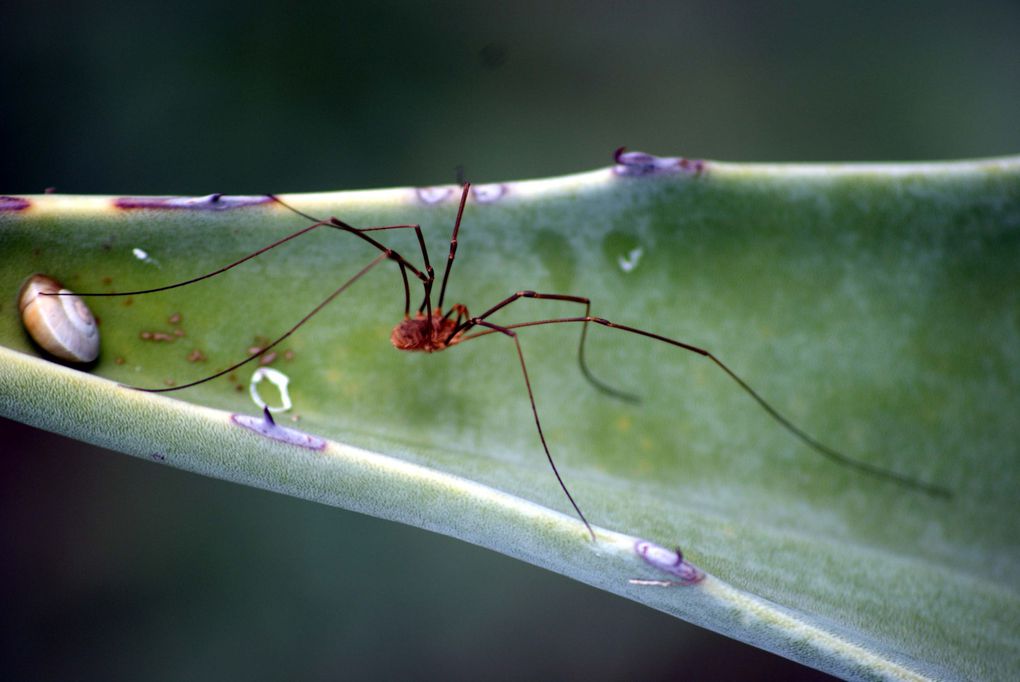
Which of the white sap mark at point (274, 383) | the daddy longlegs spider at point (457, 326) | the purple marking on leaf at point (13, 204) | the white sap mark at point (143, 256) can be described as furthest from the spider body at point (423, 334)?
the purple marking on leaf at point (13, 204)

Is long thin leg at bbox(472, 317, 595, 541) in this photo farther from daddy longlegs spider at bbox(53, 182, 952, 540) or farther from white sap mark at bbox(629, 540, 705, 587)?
white sap mark at bbox(629, 540, 705, 587)

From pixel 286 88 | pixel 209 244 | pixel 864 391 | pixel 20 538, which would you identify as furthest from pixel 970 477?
→ pixel 20 538

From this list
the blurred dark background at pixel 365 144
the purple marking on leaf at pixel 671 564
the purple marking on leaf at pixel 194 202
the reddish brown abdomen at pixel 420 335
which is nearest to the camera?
the purple marking on leaf at pixel 671 564

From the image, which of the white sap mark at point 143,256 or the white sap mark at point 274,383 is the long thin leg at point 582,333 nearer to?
the white sap mark at point 274,383

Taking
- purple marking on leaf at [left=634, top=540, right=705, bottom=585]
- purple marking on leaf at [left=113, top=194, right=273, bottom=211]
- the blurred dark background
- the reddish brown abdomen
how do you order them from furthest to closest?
the blurred dark background → the reddish brown abdomen → purple marking on leaf at [left=113, top=194, right=273, bottom=211] → purple marking on leaf at [left=634, top=540, right=705, bottom=585]

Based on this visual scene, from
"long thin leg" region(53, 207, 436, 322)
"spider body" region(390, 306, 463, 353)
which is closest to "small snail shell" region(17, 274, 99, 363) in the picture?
"long thin leg" region(53, 207, 436, 322)
